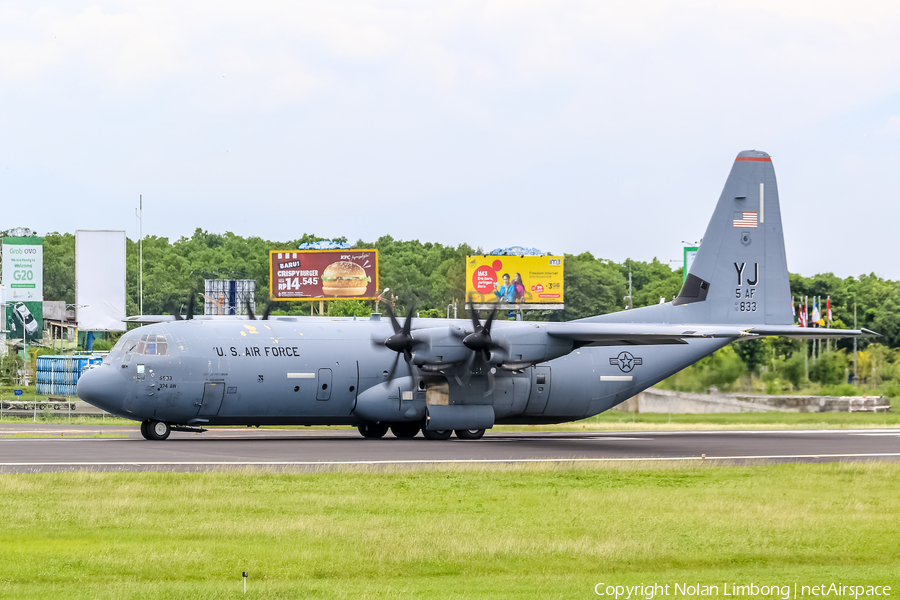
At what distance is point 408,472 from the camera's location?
77.3 ft

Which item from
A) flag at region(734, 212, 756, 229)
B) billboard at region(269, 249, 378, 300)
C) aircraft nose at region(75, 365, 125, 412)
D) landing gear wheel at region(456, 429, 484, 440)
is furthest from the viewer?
billboard at region(269, 249, 378, 300)

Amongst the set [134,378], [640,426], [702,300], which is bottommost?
[640,426]

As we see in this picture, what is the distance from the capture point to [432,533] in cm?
1550

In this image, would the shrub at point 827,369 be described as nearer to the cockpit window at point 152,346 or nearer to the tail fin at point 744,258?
the tail fin at point 744,258

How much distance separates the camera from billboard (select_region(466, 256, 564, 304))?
85.4 metres

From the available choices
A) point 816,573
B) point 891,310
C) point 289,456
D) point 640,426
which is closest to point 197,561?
point 816,573

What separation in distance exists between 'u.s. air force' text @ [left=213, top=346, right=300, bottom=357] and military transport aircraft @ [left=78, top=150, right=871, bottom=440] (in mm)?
44

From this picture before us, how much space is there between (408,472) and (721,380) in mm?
22921

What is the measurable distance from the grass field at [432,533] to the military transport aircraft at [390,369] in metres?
10.0

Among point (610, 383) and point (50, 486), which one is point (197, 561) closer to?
point (50, 486)

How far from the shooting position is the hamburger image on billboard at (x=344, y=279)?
290ft

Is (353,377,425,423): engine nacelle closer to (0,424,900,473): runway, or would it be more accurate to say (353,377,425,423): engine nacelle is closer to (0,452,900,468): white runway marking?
(0,424,900,473): runway

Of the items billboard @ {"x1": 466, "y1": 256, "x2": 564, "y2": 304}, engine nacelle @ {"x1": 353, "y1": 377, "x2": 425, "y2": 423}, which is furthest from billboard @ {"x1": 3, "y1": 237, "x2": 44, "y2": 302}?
engine nacelle @ {"x1": 353, "y1": 377, "x2": 425, "y2": 423}

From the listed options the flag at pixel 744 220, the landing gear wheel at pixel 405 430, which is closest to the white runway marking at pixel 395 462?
the landing gear wheel at pixel 405 430
